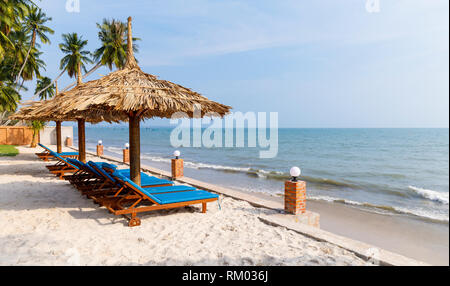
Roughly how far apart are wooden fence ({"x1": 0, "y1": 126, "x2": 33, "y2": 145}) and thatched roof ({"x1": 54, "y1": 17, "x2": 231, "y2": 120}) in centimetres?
2180

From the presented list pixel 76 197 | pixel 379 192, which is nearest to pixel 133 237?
pixel 76 197

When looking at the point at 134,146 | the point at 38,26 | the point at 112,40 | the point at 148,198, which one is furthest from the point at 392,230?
the point at 38,26

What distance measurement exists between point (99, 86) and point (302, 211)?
4039 mm

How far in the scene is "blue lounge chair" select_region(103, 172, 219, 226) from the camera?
154 inches

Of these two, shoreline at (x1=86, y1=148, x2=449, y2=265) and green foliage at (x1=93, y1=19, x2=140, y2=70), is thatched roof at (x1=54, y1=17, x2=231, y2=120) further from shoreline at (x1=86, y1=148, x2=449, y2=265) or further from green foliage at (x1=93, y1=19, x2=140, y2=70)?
green foliage at (x1=93, y1=19, x2=140, y2=70)

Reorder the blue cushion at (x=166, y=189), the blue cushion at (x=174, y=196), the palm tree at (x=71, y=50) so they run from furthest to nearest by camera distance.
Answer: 1. the palm tree at (x=71, y=50)
2. the blue cushion at (x=166, y=189)
3. the blue cushion at (x=174, y=196)

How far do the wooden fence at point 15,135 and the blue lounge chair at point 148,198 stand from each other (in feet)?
73.0

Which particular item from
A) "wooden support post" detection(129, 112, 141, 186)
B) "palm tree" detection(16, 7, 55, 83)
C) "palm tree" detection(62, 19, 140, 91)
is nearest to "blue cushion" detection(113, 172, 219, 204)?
"wooden support post" detection(129, 112, 141, 186)

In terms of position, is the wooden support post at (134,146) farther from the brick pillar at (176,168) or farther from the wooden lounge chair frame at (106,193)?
the brick pillar at (176,168)

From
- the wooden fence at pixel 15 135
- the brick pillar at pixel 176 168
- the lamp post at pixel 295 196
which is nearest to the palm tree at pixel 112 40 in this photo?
the wooden fence at pixel 15 135

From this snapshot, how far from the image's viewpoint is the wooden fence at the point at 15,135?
2109cm

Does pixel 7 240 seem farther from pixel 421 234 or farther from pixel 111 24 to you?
pixel 111 24

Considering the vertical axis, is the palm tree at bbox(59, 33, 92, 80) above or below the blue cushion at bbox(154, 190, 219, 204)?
above

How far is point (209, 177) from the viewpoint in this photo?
13297 mm
